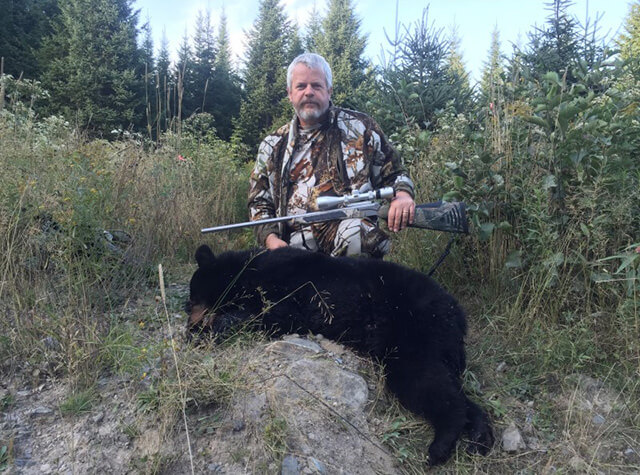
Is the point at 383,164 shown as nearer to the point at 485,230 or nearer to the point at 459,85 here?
the point at 485,230

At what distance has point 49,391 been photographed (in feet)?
6.53

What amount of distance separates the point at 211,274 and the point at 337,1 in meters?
24.4

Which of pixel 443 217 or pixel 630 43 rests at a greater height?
pixel 630 43

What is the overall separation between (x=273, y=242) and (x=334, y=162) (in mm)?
783

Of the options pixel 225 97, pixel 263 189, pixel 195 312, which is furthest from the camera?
pixel 225 97

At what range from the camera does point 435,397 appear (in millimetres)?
2020

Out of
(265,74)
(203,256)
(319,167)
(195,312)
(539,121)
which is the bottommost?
(195,312)

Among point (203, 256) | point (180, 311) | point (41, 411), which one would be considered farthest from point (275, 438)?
point (180, 311)

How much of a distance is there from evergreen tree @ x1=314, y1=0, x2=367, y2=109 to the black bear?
16990 mm

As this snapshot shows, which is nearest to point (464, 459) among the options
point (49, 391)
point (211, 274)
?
point (211, 274)

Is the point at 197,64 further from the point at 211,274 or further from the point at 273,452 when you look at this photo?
the point at 273,452

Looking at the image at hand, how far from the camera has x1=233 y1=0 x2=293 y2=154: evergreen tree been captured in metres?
19.1

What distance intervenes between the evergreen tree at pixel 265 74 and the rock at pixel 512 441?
16.6 meters

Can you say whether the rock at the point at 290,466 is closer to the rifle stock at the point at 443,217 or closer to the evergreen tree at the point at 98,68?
the rifle stock at the point at 443,217
